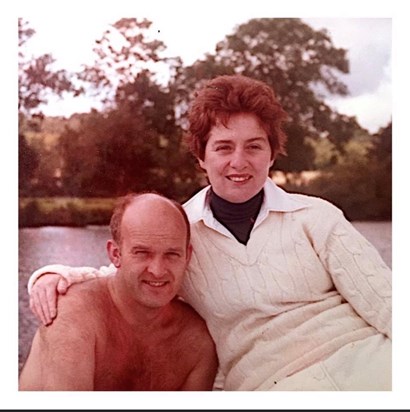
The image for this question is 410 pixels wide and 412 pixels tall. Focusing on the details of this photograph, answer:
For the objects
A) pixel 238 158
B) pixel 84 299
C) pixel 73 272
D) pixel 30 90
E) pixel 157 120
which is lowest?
pixel 84 299

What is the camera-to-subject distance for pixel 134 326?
3.34m

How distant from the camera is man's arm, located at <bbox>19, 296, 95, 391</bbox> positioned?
3.28m

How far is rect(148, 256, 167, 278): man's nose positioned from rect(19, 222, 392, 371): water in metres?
0.22

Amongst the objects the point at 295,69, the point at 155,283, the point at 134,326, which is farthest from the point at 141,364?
the point at 295,69

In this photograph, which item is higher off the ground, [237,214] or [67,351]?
[237,214]

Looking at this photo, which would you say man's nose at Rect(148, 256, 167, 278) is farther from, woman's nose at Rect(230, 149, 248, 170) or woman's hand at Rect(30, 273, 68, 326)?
woman's nose at Rect(230, 149, 248, 170)

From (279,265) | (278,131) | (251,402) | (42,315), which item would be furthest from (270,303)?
(42,315)

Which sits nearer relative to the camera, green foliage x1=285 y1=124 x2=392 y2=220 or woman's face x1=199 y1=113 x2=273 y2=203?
woman's face x1=199 y1=113 x2=273 y2=203

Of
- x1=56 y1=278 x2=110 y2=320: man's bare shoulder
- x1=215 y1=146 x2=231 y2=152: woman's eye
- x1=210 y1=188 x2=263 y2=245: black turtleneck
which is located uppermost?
x1=215 y1=146 x2=231 y2=152: woman's eye

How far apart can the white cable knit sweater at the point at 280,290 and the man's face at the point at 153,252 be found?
70 millimetres

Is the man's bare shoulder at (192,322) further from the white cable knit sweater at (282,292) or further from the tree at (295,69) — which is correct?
the tree at (295,69)

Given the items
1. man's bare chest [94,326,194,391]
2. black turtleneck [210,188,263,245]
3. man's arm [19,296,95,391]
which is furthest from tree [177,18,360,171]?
man's arm [19,296,95,391]

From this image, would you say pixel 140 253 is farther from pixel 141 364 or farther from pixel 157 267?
pixel 141 364

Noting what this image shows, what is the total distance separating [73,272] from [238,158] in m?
0.93
